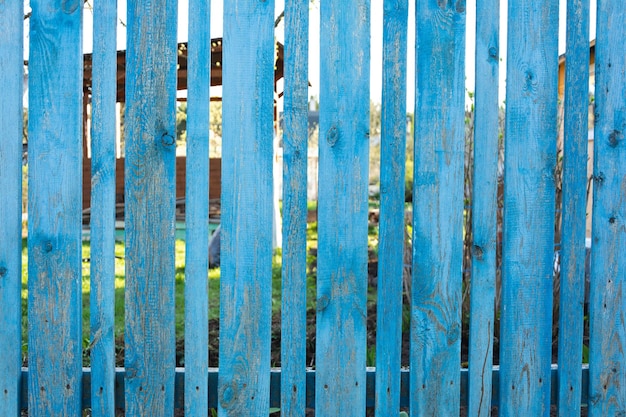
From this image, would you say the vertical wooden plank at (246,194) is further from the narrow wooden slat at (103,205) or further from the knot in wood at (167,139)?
the narrow wooden slat at (103,205)

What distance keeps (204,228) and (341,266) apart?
456 millimetres

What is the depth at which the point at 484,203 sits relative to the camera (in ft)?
7.30

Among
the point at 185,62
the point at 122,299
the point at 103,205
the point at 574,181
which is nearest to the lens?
the point at 103,205

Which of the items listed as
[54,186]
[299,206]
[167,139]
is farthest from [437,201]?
[54,186]

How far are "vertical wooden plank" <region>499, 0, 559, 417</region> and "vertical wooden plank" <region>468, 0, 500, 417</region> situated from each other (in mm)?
62

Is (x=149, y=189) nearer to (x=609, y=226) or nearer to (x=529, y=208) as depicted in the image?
(x=529, y=208)

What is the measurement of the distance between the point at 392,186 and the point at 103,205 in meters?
0.91

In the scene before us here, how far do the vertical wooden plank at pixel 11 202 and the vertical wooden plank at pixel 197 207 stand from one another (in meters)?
0.54

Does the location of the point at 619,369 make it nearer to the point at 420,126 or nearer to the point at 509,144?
the point at 509,144

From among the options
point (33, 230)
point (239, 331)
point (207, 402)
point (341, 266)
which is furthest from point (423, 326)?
point (33, 230)

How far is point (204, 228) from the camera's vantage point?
2.17 m

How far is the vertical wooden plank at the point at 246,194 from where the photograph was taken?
7.08 ft

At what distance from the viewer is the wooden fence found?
214 cm

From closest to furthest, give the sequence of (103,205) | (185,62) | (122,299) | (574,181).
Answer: (103,205)
(574,181)
(122,299)
(185,62)
